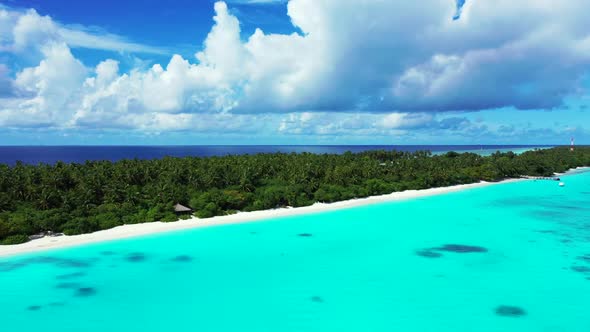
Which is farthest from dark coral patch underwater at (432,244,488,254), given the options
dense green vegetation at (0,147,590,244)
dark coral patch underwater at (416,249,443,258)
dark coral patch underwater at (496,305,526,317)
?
dense green vegetation at (0,147,590,244)

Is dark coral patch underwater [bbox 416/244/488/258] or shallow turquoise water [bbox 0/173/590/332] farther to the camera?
dark coral patch underwater [bbox 416/244/488/258]

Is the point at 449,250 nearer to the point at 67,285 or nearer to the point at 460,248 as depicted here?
the point at 460,248

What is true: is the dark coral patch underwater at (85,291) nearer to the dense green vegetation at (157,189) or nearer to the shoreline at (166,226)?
the shoreline at (166,226)

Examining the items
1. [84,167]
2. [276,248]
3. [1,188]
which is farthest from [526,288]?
[84,167]

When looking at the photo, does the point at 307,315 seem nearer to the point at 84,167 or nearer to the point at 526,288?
the point at 526,288

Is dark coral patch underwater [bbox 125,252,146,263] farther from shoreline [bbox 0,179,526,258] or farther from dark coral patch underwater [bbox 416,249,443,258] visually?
dark coral patch underwater [bbox 416,249,443,258]

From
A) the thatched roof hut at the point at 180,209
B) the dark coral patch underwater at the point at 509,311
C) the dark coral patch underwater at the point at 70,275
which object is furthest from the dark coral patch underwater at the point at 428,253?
the dark coral patch underwater at the point at 70,275
